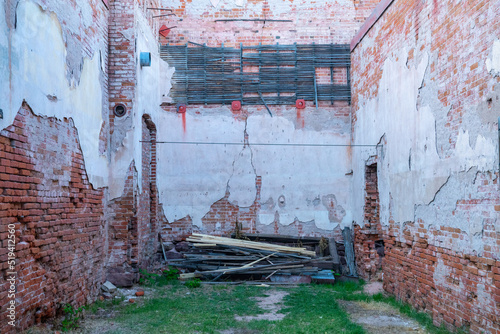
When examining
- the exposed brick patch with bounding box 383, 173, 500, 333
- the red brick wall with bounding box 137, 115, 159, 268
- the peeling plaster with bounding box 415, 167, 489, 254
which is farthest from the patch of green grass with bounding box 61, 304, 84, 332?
the peeling plaster with bounding box 415, 167, 489, 254

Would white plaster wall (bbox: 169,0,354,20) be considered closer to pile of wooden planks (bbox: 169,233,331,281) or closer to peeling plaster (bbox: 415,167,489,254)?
pile of wooden planks (bbox: 169,233,331,281)

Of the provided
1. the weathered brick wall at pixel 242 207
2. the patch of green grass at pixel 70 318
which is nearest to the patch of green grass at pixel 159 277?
the weathered brick wall at pixel 242 207

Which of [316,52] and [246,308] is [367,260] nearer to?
[246,308]

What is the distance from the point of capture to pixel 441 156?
18.9 feet

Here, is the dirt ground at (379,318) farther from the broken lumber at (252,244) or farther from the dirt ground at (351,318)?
the broken lumber at (252,244)

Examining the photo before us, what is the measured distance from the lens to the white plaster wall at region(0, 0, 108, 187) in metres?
4.56

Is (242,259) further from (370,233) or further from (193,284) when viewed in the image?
(370,233)

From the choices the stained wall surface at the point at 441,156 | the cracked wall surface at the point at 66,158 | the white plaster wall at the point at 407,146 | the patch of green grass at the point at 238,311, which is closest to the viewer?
the cracked wall surface at the point at 66,158

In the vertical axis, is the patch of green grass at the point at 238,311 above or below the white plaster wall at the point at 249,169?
below

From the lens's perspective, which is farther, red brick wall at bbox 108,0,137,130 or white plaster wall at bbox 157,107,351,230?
white plaster wall at bbox 157,107,351,230

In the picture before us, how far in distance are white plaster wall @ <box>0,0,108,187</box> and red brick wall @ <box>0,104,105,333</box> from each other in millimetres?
182

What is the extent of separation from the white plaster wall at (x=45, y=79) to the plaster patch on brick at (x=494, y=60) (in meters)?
4.88

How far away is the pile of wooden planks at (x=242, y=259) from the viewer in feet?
29.7

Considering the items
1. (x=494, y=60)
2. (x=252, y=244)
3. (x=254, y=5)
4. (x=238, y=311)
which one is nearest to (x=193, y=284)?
(x=252, y=244)
